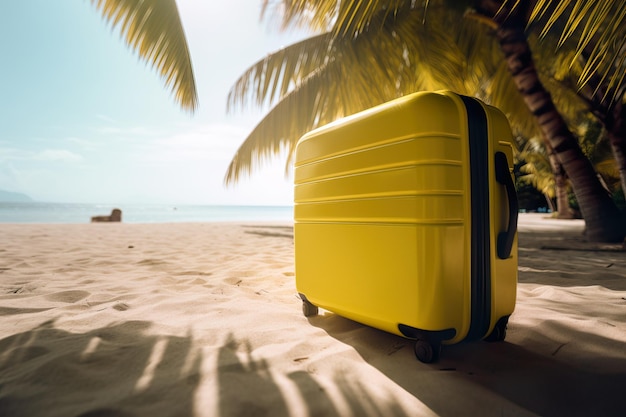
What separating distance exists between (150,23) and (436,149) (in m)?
2.91

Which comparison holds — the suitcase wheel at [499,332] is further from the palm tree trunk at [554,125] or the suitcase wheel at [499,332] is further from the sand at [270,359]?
the palm tree trunk at [554,125]

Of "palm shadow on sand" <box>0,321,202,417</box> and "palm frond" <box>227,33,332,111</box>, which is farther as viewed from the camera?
"palm frond" <box>227,33,332,111</box>

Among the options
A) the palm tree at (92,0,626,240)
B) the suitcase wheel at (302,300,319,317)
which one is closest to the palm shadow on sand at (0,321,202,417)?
the suitcase wheel at (302,300,319,317)

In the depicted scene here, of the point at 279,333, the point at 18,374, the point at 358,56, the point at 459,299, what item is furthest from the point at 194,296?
the point at 358,56

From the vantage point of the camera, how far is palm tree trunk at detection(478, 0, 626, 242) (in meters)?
4.22

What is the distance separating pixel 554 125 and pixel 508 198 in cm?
412

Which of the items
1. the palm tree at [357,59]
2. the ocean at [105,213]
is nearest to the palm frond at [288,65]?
the palm tree at [357,59]

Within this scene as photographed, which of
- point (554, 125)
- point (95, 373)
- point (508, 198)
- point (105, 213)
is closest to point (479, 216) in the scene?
point (508, 198)

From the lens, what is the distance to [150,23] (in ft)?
9.62

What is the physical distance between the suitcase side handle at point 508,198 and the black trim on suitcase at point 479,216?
5cm

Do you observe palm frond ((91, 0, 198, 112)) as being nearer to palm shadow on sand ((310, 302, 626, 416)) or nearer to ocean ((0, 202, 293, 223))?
palm shadow on sand ((310, 302, 626, 416))

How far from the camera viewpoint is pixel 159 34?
3.03 meters

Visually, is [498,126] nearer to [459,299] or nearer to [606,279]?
[459,299]

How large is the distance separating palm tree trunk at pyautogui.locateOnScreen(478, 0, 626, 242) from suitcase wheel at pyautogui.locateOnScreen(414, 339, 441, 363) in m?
4.33
